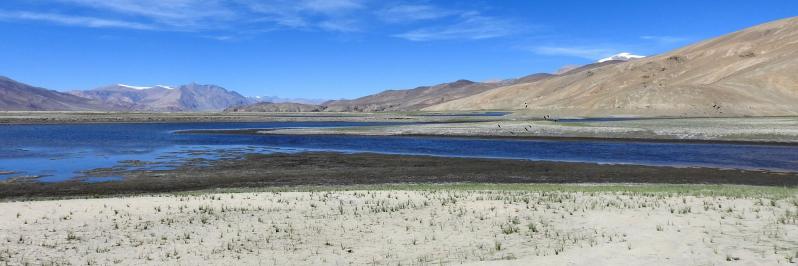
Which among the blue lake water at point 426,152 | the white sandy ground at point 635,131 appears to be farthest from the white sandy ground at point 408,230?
the white sandy ground at point 635,131

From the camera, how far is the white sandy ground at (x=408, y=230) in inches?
570

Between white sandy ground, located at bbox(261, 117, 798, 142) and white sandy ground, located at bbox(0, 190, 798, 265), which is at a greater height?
white sandy ground, located at bbox(261, 117, 798, 142)

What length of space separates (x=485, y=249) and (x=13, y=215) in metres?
15.5

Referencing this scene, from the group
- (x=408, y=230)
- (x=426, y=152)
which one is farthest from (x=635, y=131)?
(x=408, y=230)

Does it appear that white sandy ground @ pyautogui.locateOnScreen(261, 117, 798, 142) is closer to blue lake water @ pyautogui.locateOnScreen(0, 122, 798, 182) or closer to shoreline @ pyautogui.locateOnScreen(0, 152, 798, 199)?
blue lake water @ pyautogui.locateOnScreen(0, 122, 798, 182)

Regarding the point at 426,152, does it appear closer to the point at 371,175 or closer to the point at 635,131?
the point at 371,175

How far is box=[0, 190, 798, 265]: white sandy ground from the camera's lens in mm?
14484

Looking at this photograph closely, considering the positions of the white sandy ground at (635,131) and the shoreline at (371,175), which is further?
the white sandy ground at (635,131)

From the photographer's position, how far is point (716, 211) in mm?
19031

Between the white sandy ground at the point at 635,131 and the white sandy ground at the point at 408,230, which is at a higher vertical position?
the white sandy ground at the point at 635,131

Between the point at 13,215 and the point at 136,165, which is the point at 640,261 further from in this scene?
the point at 136,165

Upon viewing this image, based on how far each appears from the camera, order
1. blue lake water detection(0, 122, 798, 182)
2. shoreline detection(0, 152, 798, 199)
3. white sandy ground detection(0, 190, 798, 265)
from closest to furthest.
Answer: white sandy ground detection(0, 190, 798, 265) → shoreline detection(0, 152, 798, 199) → blue lake water detection(0, 122, 798, 182)

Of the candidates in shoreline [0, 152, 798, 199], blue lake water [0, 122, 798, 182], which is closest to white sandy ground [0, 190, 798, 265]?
shoreline [0, 152, 798, 199]

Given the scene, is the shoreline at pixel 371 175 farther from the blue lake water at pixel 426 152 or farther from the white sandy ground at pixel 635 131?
the white sandy ground at pixel 635 131
